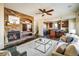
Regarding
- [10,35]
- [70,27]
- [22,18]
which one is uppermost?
[22,18]

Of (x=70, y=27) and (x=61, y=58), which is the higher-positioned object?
(x=70, y=27)

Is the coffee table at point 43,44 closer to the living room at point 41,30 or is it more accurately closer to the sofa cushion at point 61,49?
the living room at point 41,30

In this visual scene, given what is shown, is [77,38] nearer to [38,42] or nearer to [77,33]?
[77,33]

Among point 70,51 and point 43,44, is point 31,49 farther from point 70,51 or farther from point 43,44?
point 70,51

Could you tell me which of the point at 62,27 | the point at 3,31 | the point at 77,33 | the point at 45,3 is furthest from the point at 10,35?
the point at 77,33

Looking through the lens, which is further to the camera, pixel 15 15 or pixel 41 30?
pixel 41 30

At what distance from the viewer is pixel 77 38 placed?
1.87 metres

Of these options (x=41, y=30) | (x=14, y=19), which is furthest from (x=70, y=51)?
(x=14, y=19)

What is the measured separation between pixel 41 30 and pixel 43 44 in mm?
281

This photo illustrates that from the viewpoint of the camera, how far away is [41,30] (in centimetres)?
196

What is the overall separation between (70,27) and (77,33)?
6.9 inches

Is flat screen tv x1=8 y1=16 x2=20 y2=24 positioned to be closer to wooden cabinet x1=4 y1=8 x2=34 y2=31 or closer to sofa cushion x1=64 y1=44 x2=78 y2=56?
wooden cabinet x1=4 y1=8 x2=34 y2=31

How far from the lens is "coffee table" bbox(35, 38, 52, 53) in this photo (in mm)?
1908

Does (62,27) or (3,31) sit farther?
(62,27)
